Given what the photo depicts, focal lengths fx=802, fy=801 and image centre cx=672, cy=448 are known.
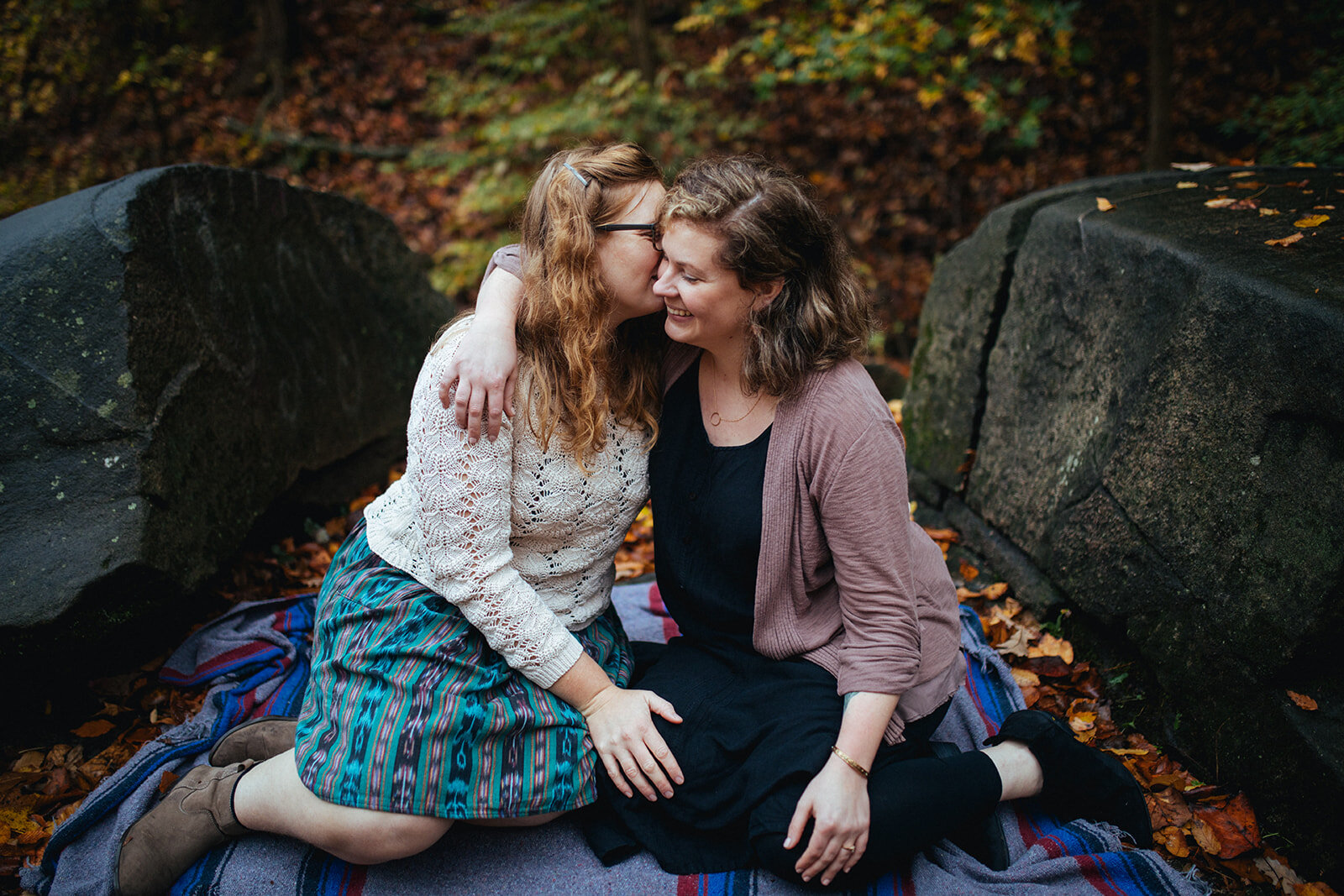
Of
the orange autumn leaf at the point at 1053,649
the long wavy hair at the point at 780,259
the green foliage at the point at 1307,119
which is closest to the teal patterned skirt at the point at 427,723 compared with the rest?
the long wavy hair at the point at 780,259

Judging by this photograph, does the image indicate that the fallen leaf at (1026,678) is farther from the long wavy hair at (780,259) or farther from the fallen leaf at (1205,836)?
the long wavy hair at (780,259)

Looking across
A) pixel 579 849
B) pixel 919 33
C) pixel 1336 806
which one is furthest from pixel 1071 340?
pixel 919 33

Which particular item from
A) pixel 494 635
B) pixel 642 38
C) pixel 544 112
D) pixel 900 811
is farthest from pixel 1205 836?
pixel 642 38

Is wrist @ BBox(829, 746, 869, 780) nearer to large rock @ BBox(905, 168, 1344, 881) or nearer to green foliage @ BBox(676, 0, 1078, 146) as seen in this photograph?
large rock @ BBox(905, 168, 1344, 881)

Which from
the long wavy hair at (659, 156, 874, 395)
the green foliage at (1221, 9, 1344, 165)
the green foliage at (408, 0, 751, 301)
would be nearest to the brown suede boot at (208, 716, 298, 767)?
the long wavy hair at (659, 156, 874, 395)

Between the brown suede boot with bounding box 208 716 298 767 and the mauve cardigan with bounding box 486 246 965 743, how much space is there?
1353 mm

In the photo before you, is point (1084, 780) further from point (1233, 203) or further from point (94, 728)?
point (94, 728)

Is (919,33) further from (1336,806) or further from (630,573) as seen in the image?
(1336,806)

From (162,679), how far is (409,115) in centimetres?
738

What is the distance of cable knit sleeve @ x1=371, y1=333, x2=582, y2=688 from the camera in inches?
72.6

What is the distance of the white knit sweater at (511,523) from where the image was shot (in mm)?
1856

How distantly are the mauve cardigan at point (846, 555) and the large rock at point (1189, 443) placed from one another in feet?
2.40

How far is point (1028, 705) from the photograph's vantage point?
2.54 meters

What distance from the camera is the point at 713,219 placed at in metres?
1.86
